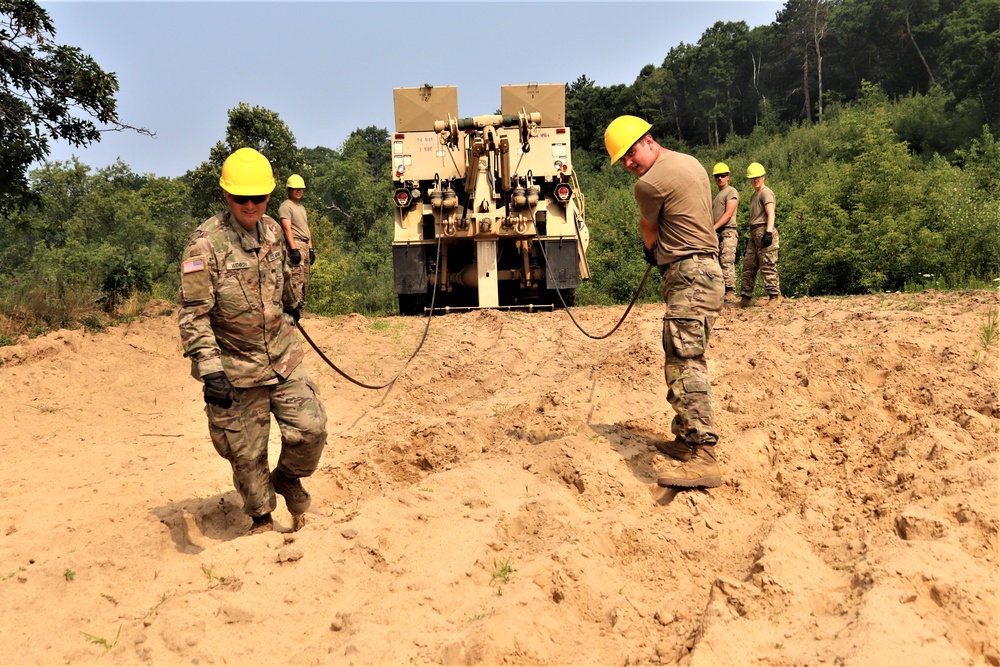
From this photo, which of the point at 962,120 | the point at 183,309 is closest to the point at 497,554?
the point at 183,309

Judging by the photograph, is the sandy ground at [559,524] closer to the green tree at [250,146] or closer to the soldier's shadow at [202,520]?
the soldier's shadow at [202,520]

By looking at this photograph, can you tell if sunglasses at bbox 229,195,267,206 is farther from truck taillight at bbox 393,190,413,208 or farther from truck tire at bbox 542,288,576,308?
truck tire at bbox 542,288,576,308

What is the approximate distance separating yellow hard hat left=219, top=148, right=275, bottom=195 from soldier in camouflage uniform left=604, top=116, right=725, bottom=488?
203cm

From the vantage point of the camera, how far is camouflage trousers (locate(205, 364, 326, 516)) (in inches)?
181

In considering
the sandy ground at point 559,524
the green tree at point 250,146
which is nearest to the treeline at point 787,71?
the green tree at point 250,146

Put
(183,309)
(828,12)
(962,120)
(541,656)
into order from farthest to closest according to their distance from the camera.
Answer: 1. (828,12)
2. (962,120)
3. (183,309)
4. (541,656)

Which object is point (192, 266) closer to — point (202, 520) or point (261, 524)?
point (261, 524)

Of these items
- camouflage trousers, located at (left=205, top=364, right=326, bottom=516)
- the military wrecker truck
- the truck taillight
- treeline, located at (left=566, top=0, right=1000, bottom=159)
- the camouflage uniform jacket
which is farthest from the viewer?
treeline, located at (left=566, top=0, right=1000, bottom=159)

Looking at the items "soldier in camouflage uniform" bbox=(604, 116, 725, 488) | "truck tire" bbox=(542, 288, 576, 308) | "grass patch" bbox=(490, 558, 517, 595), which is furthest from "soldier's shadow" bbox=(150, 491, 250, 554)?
"truck tire" bbox=(542, 288, 576, 308)

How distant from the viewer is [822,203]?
1412cm

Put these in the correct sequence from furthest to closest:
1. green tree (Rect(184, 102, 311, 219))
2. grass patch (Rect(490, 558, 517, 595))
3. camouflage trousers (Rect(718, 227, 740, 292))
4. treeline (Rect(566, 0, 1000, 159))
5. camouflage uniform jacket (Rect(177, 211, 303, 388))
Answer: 1. treeline (Rect(566, 0, 1000, 159))
2. green tree (Rect(184, 102, 311, 219))
3. camouflage trousers (Rect(718, 227, 740, 292))
4. camouflage uniform jacket (Rect(177, 211, 303, 388))
5. grass patch (Rect(490, 558, 517, 595))

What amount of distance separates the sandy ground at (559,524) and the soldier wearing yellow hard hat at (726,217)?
2.35 m

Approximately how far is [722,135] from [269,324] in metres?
49.3

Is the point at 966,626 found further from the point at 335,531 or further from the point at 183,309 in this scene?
the point at 183,309
